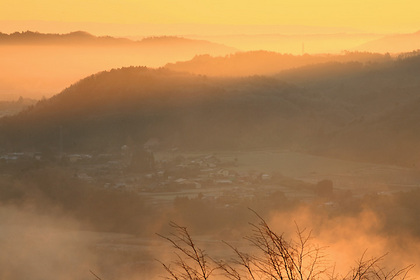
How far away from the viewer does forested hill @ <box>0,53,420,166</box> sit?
10806cm

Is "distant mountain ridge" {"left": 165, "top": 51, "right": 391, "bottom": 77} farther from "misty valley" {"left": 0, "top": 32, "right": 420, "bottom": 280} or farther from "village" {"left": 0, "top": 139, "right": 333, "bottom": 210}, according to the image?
"village" {"left": 0, "top": 139, "right": 333, "bottom": 210}

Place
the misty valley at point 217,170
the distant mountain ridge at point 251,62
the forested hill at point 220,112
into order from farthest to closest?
1. the distant mountain ridge at point 251,62
2. the forested hill at point 220,112
3. the misty valley at point 217,170

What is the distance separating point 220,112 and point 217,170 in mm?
39325

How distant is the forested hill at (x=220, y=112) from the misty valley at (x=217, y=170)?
30 centimetres

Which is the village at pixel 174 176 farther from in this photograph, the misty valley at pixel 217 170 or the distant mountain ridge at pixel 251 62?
the distant mountain ridge at pixel 251 62

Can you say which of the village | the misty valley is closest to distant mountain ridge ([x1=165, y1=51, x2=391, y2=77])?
the misty valley

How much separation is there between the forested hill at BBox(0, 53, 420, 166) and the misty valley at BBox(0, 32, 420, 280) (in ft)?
0.97

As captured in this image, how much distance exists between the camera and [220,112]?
12688 centimetres

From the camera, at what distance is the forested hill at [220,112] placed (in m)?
108

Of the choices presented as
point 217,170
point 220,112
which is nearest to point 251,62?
point 220,112

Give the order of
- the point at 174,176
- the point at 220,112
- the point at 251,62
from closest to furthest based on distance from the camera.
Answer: the point at 174,176, the point at 220,112, the point at 251,62

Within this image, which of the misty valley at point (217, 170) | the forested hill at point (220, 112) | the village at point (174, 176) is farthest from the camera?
the forested hill at point (220, 112)

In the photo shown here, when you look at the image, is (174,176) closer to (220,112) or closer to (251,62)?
(220,112)

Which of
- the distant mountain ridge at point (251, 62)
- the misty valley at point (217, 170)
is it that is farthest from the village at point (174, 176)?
the distant mountain ridge at point (251, 62)
